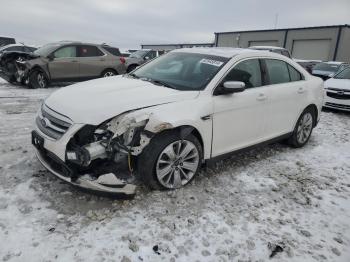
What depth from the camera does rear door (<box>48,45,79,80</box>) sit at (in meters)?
11.0

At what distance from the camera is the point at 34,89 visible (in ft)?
35.7

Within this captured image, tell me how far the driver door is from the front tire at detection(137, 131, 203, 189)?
0.38 meters

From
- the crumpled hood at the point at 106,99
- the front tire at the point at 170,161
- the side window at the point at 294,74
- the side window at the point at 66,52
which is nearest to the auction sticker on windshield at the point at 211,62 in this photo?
the crumpled hood at the point at 106,99

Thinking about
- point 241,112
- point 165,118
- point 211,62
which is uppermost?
point 211,62

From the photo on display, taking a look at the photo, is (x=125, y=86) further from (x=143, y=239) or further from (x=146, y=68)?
(x=143, y=239)

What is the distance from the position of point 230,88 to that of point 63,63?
8.66 meters

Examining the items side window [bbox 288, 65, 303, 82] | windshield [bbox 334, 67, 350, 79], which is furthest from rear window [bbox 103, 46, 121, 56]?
side window [bbox 288, 65, 303, 82]

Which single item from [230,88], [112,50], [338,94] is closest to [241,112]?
[230,88]

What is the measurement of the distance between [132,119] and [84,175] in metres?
0.77

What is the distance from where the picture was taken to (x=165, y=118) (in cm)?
352

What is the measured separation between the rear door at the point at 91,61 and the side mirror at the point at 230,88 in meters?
8.62

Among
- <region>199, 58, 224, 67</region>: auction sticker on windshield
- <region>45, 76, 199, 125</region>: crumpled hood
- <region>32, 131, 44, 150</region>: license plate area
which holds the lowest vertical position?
<region>32, 131, 44, 150</region>: license plate area

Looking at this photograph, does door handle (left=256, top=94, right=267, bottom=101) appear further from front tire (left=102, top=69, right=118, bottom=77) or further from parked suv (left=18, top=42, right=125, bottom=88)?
front tire (left=102, top=69, right=118, bottom=77)

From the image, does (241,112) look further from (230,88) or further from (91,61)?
(91,61)
